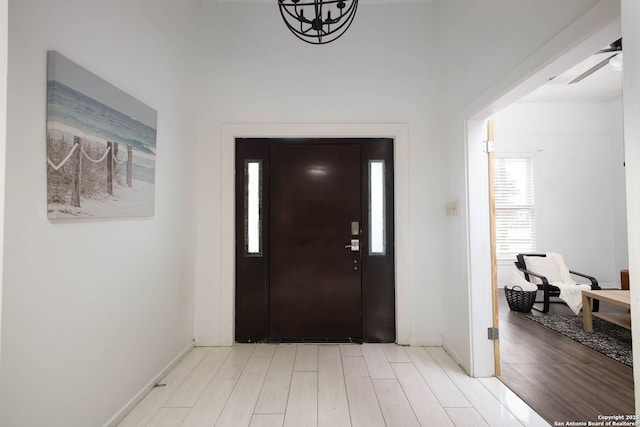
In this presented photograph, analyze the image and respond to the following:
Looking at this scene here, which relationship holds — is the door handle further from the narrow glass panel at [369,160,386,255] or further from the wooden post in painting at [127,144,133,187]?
the wooden post in painting at [127,144,133,187]

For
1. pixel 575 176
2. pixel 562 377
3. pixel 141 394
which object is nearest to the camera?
pixel 141 394

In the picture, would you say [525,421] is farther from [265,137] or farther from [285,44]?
[285,44]

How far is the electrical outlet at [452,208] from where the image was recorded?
2809 mm

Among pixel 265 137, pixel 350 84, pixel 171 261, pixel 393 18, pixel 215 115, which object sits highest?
pixel 393 18

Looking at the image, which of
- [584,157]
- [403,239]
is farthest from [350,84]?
[584,157]

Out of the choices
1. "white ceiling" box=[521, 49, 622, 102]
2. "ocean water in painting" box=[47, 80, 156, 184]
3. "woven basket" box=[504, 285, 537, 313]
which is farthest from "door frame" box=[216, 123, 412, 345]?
"white ceiling" box=[521, 49, 622, 102]

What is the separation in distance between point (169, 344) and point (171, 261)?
710mm

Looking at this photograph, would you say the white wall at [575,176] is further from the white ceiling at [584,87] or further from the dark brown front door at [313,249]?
the dark brown front door at [313,249]

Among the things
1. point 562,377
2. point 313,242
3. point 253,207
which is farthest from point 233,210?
point 562,377

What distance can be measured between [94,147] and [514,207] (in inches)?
239

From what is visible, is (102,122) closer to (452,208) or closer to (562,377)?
(452,208)

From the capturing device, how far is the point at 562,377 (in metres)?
2.48

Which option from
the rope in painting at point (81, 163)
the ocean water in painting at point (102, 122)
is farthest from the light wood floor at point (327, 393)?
the ocean water in painting at point (102, 122)

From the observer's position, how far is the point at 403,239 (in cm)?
319
